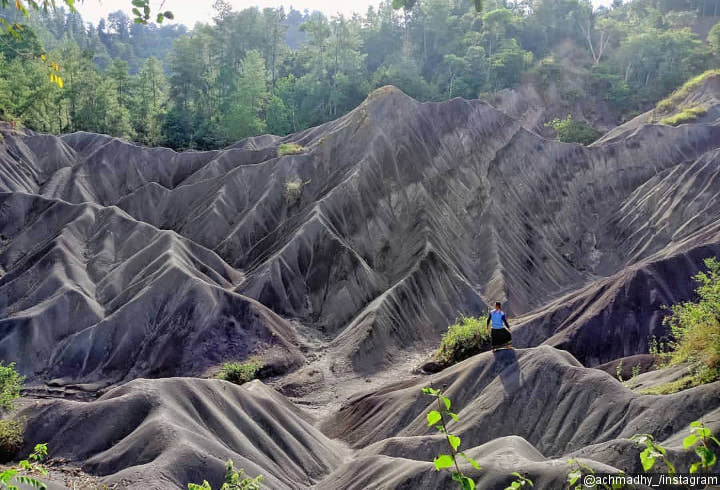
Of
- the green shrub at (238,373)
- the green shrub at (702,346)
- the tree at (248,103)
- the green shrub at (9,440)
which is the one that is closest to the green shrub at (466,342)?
the green shrub at (238,373)

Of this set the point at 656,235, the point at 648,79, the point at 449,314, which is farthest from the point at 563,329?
the point at 648,79

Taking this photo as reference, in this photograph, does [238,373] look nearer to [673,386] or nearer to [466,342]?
[466,342]

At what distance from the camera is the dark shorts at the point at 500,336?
23.4 meters

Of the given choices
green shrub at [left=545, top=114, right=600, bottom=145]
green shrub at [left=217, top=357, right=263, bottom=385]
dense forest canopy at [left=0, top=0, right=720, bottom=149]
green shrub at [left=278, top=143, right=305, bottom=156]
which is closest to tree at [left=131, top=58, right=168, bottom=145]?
dense forest canopy at [left=0, top=0, right=720, bottom=149]

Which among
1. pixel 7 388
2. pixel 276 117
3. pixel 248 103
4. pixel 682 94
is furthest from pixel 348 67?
pixel 7 388

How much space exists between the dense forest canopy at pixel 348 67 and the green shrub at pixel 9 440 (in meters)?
50.6

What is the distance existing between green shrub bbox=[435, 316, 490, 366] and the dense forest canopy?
48.8m

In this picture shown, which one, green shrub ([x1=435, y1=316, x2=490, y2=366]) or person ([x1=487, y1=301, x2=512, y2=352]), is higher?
person ([x1=487, y1=301, x2=512, y2=352])

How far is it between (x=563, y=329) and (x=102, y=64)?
13726 centimetres

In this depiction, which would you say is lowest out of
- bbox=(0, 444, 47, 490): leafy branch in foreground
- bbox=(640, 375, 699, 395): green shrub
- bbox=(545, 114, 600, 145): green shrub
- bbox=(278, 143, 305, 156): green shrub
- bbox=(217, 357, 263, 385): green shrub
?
bbox=(217, 357, 263, 385): green shrub

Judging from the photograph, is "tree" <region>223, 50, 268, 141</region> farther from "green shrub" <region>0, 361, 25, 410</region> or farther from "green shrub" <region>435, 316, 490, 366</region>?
"green shrub" <region>0, 361, 25, 410</region>

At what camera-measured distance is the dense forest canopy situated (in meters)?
75.3

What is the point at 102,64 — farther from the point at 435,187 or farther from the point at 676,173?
the point at 676,173

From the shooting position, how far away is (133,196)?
2231 inches
